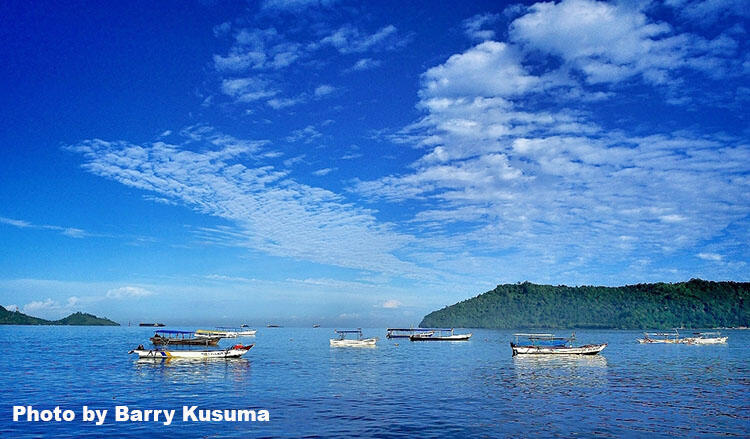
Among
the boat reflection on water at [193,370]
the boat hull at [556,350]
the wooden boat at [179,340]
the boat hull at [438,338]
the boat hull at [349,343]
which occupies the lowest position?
the boat hull at [438,338]

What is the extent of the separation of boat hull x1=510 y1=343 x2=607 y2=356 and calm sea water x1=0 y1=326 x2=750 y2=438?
17.8 metres

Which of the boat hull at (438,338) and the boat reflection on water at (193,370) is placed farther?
the boat hull at (438,338)

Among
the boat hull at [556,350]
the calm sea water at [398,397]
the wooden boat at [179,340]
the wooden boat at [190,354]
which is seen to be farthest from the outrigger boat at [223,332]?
the boat hull at [556,350]

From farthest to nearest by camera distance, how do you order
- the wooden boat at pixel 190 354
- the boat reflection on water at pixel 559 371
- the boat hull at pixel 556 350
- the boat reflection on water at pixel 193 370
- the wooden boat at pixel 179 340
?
1. the boat hull at pixel 556 350
2. the wooden boat at pixel 179 340
3. the wooden boat at pixel 190 354
4. the boat reflection on water at pixel 193 370
5. the boat reflection on water at pixel 559 371

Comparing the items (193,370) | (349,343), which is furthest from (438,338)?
(193,370)

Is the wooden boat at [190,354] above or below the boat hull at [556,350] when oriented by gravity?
above

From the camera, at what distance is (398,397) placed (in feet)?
143

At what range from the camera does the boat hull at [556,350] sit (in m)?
92.6

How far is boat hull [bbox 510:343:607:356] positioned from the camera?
9256cm

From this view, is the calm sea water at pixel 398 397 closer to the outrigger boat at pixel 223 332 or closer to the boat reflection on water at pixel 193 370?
the boat reflection on water at pixel 193 370

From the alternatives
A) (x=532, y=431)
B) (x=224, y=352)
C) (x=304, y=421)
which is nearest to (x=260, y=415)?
(x=304, y=421)

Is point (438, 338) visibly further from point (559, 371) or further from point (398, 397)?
point (398, 397)

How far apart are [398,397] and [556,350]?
6078 centimetres

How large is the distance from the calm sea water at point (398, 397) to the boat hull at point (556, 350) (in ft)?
58.5
